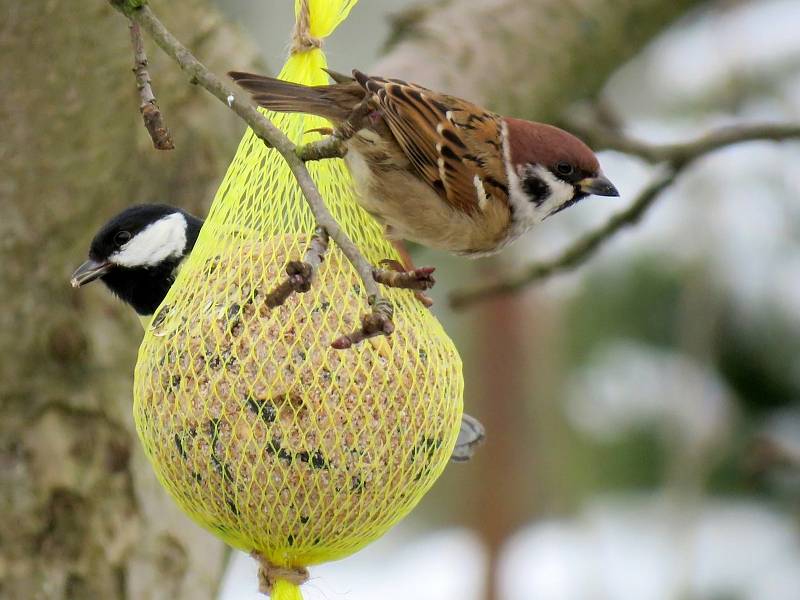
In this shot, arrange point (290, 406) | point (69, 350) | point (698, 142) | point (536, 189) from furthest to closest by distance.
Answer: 1. point (698, 142)
2. point (69, 350)
3. point (536, 189)
4. point (290, 406)

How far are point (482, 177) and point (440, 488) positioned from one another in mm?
5191

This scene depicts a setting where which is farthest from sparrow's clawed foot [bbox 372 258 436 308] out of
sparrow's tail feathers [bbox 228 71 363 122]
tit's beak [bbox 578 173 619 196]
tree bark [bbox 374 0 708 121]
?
tree bark [bbox 374 0 708 121]

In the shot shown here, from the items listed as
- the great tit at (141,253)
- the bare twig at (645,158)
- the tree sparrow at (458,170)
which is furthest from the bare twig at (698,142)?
the great tit at (141,253)

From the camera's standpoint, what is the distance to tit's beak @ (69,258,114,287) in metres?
2.95

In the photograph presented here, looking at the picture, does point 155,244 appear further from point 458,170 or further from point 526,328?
point 526,328

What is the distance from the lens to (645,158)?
3.56 meters

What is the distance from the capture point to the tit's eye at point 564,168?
289 cm

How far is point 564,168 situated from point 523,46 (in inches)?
30.3

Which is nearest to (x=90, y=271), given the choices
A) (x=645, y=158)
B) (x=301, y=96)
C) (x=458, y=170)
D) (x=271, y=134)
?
(x=301, y=96)

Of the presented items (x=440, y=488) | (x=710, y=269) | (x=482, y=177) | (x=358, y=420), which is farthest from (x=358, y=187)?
(x=440, y=488)

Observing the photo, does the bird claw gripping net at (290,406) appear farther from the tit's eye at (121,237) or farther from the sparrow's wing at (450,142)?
the tit's eye at (121,237)

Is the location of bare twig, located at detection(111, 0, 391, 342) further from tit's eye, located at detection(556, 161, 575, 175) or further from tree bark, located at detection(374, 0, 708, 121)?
tree bark, located at detection(374, 0, 708, 121)

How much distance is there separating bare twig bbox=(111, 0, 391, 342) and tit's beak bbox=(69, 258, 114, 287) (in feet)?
3.80

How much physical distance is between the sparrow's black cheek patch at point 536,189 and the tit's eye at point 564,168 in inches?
2.5
